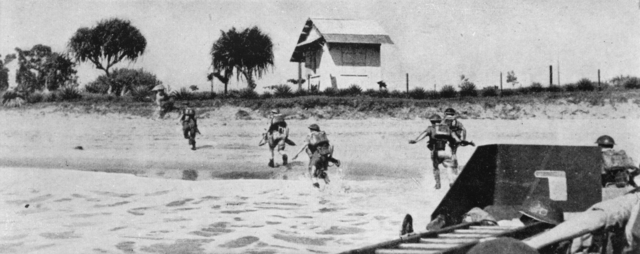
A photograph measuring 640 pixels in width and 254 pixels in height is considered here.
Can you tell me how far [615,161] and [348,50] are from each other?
20.9 meters

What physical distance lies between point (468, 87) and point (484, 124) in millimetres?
4420

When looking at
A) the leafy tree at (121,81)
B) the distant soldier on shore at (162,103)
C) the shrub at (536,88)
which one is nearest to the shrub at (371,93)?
the shrub at (536,88)

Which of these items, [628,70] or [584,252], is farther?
[628,70]

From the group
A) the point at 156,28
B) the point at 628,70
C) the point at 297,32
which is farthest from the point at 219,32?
the point at 628,70

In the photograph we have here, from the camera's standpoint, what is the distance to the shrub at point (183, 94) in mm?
28953

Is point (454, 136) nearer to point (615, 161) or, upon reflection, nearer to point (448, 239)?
point (615, 161)

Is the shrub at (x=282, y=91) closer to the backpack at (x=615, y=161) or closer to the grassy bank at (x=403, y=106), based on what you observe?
the grassy bank at (x=403, y=106)

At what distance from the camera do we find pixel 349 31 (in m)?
28.9

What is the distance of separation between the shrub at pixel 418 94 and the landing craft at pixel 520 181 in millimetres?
20887

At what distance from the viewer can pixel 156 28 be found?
2131 cm

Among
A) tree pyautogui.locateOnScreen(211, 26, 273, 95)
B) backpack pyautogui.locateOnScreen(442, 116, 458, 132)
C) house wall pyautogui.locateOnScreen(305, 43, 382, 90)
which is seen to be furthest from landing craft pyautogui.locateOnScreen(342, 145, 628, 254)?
tree pyautogui.locateOnScreen(211, 26, 273, 95)

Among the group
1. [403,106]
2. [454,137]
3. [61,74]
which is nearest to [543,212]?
[454,137]

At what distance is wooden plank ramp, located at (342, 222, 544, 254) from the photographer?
407 cm

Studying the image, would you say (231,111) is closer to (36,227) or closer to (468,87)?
(468,87)
